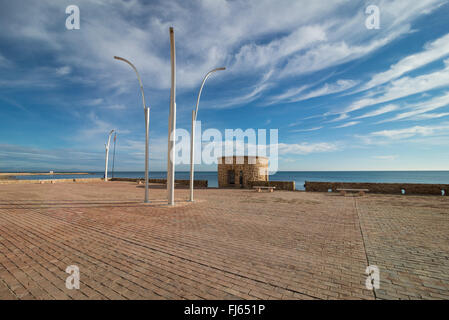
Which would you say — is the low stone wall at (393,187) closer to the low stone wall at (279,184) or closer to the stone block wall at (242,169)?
the low stone wall at (279,184)

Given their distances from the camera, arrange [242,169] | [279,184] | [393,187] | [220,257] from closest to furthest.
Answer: [220,257] → [393,187] → [279,184] → [242,169]

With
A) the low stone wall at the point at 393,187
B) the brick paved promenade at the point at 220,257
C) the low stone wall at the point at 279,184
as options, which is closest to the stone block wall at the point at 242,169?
the low stone wall at the point at 279,184

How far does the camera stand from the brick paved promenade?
119 inches

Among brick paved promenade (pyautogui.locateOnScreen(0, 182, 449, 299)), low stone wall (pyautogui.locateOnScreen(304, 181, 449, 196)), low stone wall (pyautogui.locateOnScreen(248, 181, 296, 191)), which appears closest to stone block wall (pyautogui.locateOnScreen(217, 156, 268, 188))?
low stone wall (pyautogui.locateOnScreen(248, 181, 296, 191))

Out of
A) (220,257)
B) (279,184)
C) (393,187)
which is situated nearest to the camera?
(220,257)

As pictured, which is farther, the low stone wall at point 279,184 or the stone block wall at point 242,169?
the stone block wall at point 242,169

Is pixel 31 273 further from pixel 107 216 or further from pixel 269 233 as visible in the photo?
pixel 269 233

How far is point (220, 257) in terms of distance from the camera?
4.21 m

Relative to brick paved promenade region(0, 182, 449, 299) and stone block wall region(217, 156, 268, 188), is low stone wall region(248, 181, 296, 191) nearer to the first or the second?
stone block wall region(217, 156, 268, 188)

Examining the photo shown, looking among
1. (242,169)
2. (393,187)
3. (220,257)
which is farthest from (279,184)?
(220,257)

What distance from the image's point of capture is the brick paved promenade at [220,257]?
302cm

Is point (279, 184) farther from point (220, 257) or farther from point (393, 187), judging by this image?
point (220, 257)

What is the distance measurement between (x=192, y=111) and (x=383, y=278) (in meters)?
10.9
